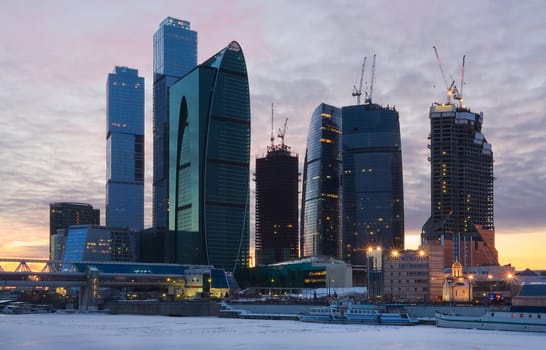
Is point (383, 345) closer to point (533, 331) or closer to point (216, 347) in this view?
point (216, 347)

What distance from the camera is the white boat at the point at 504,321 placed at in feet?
507

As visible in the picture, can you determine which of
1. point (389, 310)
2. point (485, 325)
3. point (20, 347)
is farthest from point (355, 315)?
point (20, 347)

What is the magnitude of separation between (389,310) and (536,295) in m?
44.9

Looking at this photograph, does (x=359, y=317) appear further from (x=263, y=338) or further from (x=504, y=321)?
(x=263, y=338)

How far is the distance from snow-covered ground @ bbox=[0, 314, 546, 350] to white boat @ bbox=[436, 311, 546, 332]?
5075 millimetres

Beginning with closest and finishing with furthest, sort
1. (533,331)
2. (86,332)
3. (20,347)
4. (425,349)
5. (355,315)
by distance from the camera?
(425,349)
(20,347)
(533,331)
(86,332)
(355,315)

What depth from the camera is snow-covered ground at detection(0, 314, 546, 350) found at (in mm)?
126750

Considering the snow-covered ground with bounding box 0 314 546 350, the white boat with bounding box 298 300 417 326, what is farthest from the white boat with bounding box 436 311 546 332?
the white boat with bounding box 298 300 417 326

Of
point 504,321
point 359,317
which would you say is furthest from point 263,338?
point 504,321

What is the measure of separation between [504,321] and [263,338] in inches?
2138

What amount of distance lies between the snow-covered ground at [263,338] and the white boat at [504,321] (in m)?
5.07

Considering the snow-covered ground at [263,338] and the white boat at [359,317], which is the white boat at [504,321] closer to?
the snow-covered ground at [263,338]

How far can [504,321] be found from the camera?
159250mm

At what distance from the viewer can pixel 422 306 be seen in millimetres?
198750
